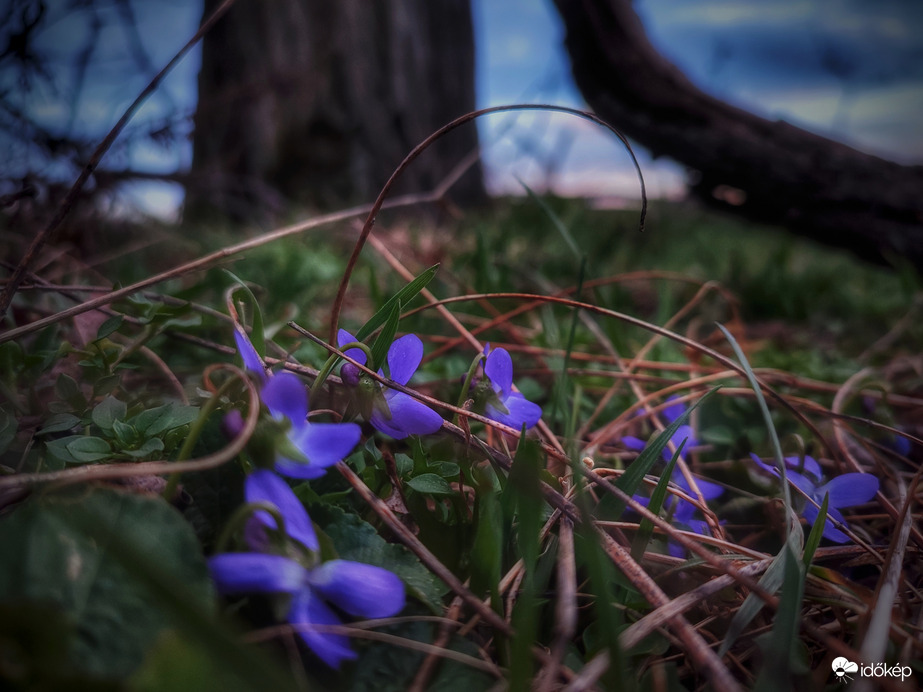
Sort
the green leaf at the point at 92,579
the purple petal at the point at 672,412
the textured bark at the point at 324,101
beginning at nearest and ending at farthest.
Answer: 1. the green leaf at the point at 92,579
2. the purple petal at the point at 672,412
3. the textured bark at the point at 324,101

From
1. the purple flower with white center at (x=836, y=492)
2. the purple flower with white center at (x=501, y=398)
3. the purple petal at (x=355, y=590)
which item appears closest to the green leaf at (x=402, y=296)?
the purple flower with white center at (x=501, y=398)

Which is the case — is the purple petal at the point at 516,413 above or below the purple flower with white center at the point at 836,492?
above

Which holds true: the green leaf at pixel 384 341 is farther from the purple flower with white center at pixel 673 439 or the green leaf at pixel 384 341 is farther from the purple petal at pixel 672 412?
the purple petal at pixel 672 412

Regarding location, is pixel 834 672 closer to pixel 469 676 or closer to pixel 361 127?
pixel 469 676

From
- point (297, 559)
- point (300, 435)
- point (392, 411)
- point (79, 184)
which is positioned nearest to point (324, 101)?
point (79, 184)

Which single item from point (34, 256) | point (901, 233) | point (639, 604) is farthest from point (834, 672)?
point (901, 233)

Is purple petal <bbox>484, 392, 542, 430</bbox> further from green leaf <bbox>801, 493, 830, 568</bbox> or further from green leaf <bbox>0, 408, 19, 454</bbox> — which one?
green leaf <bbox>0, 408, 19, 454</bbox>
